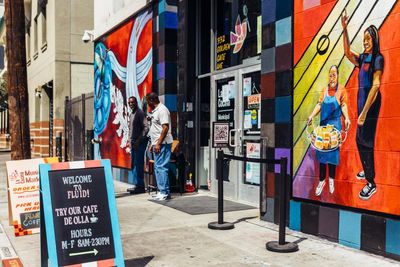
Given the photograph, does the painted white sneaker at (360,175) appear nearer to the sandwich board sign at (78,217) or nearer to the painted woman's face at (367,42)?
the painted woman's face at (367,42)

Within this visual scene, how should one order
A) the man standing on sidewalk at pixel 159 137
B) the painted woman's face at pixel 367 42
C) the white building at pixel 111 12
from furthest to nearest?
the white building at pixel 111 12 < the man standing on sidewalk at pixel 159 137 < the painted woman's face at pixel 367 42

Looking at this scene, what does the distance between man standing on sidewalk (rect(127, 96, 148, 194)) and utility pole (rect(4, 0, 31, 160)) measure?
8.02 ft

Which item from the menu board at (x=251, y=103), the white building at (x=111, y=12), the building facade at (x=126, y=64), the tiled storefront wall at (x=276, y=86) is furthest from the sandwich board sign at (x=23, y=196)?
the white building at (x=111, y=12)

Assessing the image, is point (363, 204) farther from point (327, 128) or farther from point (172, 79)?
point (172, 79)

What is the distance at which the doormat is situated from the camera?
311 inches

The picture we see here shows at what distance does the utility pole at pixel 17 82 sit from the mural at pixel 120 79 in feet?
10.7

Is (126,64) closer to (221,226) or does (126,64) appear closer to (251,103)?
(251,103)

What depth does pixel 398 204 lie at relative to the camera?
16.0 feet

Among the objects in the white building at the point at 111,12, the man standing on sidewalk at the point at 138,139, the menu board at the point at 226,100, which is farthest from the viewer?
the white building at the point at 111,12

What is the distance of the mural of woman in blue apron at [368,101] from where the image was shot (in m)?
→ 5.17

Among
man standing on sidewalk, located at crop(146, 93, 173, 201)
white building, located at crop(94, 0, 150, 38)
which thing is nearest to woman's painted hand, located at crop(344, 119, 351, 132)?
man standing on sidewalk, located at crop(146, 93, 173, 201)

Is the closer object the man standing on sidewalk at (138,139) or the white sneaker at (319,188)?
the white sneaker at (319,188)

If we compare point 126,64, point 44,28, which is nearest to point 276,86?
point 126,64

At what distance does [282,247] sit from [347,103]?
182 centimetres
